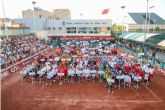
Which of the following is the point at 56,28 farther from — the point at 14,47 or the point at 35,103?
the point at 35,103

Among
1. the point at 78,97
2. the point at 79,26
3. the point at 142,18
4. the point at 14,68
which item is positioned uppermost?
the point at 142,18

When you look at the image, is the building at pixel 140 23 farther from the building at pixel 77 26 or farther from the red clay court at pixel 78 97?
the red clay court at pixel 78 97

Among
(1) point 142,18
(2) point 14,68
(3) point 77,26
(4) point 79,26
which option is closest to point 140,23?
(1) point 142,18

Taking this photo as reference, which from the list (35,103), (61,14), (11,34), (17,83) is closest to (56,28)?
(11,34)

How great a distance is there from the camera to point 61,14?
123 meters

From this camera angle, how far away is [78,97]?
650 inches

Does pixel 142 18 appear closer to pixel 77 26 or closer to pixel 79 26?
pixel 79 26

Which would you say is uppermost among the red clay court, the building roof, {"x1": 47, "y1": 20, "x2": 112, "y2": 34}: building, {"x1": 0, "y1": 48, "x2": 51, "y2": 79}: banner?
the building roof

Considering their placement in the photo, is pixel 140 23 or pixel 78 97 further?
pixel 140 23

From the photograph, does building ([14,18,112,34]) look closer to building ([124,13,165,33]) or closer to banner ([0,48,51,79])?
building ([124,13,165,33])

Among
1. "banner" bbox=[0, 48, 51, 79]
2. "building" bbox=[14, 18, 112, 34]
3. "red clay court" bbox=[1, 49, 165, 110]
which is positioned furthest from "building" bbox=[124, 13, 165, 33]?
"red clay court" bbox=[1, 49, 165, 110]

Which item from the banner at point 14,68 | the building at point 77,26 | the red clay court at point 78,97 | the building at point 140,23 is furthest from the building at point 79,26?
the red clay court at point 78,97

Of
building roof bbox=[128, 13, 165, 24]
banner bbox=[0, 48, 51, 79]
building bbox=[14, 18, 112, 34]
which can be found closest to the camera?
banner bbox=[0, 48, 51, 79]

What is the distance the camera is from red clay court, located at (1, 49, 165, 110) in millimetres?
14742
